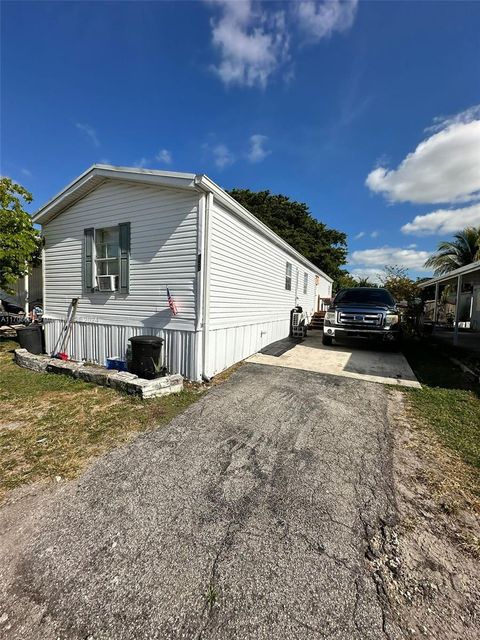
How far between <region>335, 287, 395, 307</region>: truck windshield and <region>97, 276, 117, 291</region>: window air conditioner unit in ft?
22.2

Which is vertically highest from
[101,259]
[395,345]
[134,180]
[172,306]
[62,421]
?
[134,180]

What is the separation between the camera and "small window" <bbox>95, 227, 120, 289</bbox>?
22.2ft

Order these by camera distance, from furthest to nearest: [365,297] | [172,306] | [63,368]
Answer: [365,297] → [63,368] → [172,306]

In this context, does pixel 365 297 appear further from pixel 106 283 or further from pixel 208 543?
pixel 208 543

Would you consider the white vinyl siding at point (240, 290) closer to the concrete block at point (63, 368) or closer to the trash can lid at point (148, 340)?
the trash can lid at point (148, 340)

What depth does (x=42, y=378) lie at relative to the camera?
571 centimetres

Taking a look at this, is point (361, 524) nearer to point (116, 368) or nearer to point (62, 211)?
point (116, 368)

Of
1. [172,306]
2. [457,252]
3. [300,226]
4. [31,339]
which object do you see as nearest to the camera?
[172,306]

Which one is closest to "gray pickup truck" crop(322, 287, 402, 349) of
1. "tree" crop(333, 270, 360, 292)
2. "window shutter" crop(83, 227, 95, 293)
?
"window shutter" crop(83, 227, 95, 293)

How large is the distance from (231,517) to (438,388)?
491 cm

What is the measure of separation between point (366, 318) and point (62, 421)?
307 inches

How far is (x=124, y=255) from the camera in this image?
626 centimetres

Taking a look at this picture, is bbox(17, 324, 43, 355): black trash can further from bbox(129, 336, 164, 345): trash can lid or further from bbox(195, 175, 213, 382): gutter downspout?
bbox(195, 175, 213, 382): gutter downspout

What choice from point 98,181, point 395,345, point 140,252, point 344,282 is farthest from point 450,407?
point 344,282
